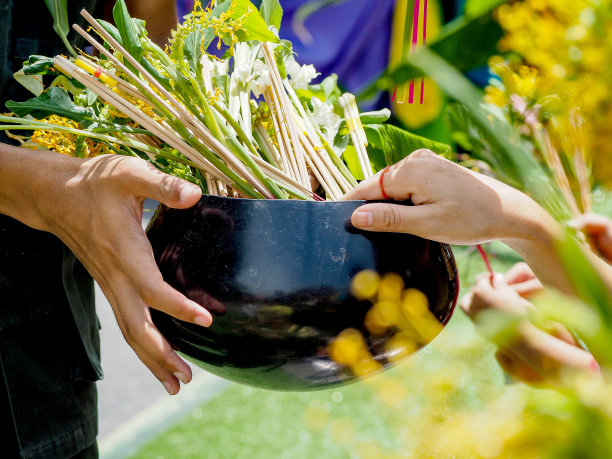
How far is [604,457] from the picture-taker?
0.22 metres

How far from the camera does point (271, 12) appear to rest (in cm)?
84

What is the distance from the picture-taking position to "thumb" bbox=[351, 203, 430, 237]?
1.90 feet

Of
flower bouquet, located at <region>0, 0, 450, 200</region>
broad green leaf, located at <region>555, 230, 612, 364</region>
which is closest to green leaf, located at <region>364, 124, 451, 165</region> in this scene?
flower bouquet, located at <region>0, 0, 450, 200</region>

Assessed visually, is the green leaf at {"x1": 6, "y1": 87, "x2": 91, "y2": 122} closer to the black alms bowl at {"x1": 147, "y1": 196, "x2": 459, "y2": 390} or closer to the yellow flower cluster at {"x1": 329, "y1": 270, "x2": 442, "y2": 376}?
the black alms bowl at {"x1": 147, "y1": 196, "x2": 459, "y2": 390}

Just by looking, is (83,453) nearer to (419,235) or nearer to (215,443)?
(419,235)

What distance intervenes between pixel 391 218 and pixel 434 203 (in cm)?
5

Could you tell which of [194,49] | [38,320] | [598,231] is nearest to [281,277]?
[194,49]

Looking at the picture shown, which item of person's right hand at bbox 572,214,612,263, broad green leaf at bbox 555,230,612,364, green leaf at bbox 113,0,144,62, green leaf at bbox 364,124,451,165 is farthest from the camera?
person's right hand at bbox 572,214,612,263

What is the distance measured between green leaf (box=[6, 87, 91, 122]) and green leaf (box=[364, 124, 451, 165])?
0.40m

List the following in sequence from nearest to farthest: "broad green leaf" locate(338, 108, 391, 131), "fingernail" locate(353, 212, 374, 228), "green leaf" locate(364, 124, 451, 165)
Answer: "fingernail" locate(353, 212, 374, 228), "green leaf" locate(364, 124, 451, 165), "broad green leaf" locate(338, 108, 391, 131)

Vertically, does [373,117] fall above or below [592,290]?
below

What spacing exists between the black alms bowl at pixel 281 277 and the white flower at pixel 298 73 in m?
0.31

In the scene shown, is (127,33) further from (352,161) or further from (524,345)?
(524,345)

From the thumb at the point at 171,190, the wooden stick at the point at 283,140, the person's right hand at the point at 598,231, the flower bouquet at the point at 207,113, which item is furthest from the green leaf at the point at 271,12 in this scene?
the person's right hand at the point at 598,231
